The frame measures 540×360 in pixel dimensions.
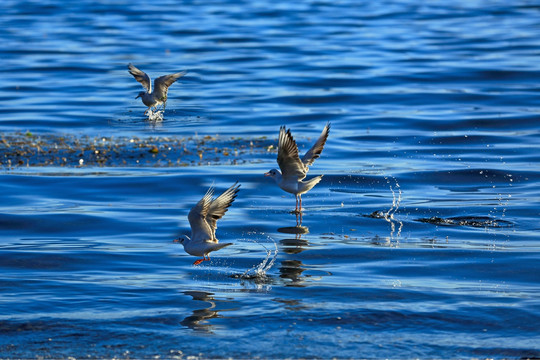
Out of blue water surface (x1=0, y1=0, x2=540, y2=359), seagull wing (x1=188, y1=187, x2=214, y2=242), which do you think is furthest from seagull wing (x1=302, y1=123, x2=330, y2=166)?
seagull wing (x1=188, y1=187, x2=214, y2=242)

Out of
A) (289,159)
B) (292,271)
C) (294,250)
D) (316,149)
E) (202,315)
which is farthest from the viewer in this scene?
(316,149)

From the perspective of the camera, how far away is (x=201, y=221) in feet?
39.3

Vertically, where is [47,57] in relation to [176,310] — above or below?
above

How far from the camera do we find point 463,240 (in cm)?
1447

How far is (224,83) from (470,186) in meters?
15.8

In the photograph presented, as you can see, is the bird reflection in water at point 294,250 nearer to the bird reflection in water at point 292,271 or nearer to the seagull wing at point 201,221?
the bird reflection in water at point 292,271

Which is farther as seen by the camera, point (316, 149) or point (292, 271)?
point (316, 149)

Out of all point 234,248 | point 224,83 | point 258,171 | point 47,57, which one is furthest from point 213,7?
point 234,248

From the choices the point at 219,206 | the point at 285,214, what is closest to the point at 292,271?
the point at 219,206

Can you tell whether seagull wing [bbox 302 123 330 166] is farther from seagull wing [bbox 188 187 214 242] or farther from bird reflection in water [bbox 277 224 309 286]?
seagull wing [bbox 188 187 214 242]

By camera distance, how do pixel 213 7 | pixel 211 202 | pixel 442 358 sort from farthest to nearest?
pixel 213 7 < pixel 211 202 < pixel 442 358

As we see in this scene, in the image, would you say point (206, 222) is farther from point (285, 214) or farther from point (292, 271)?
point (285, 214)

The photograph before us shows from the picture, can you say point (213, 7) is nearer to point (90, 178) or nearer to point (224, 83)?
point (224, 83)

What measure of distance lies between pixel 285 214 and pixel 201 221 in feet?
15.0
